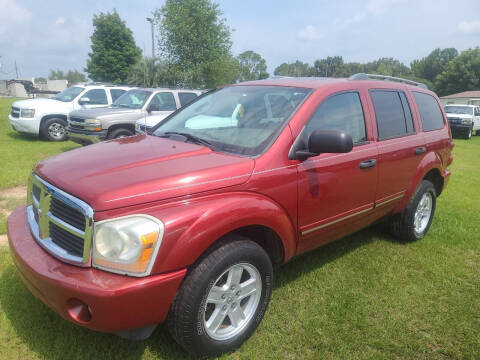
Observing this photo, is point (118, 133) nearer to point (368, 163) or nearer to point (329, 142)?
point (368, 163)

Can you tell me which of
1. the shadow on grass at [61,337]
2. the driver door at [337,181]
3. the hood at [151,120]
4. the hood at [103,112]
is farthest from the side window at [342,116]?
the hood at [103,112]

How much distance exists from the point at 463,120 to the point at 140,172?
70.5 ft

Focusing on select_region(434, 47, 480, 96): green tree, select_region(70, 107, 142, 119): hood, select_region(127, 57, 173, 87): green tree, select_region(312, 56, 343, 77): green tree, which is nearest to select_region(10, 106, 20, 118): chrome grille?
select_region(70, 107, 142, 119): hood

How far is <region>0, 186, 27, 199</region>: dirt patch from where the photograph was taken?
534 cm

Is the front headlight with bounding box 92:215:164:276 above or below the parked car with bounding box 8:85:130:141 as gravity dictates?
below

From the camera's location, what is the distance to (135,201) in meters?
1.90

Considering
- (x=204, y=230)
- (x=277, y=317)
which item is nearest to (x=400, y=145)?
(x=277, y=317)

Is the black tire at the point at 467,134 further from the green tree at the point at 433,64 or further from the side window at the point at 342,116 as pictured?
the green tree at the point at 433,64

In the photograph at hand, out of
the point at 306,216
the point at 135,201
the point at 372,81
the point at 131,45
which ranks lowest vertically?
the point at 306,216

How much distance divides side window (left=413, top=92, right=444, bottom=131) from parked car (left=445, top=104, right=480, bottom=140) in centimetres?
1733

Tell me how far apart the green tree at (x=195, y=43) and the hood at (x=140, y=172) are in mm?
19782

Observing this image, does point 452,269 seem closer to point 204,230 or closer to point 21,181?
point 204,230

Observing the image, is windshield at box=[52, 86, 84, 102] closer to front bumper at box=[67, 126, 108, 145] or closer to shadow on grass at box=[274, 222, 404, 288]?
front bumper at box=[67, 126, 108, 145]

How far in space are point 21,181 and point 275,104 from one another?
521 centimetres
